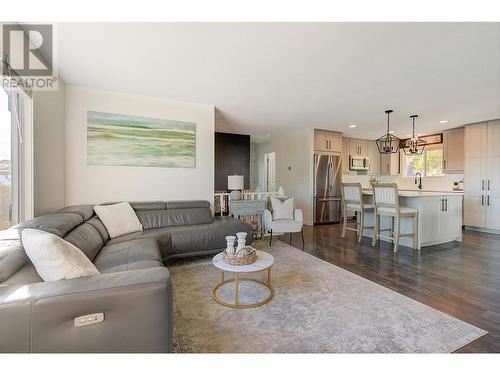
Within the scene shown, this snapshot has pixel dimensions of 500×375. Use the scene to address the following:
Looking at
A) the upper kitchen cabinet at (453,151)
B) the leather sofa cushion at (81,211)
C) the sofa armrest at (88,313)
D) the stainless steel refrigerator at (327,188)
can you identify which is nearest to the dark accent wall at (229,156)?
the stainless steel refrigerator at (327,188)

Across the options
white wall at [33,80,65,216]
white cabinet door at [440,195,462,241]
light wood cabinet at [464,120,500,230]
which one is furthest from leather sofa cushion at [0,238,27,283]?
light wood cabinet at [464,120,500,230]

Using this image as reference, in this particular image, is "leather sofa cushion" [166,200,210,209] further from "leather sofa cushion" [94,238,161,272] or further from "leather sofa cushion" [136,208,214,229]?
"leather sofa cushion" [94,238,161,272]

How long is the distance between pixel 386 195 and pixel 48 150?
4809 mm

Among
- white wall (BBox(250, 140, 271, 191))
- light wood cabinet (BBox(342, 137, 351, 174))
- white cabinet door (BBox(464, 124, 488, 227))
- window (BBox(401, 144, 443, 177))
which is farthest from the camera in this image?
white wall (BBox(250, 140, 271, 191))

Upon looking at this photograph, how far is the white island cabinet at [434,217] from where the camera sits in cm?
367

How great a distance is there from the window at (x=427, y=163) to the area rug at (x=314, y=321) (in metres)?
5.68

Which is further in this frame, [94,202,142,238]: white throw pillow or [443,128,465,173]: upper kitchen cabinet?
[443,128,465,173]: upper kitchen cabinet

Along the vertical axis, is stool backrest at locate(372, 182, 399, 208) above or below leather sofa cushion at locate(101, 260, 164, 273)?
above

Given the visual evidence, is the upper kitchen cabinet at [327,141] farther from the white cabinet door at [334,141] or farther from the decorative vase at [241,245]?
the decorative vase at [241,245]

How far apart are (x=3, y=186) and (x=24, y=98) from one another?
2.86ft

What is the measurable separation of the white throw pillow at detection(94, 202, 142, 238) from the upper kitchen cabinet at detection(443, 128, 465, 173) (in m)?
7.05

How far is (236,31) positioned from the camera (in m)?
2.00

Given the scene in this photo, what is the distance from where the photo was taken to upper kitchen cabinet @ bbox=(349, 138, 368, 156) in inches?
270
